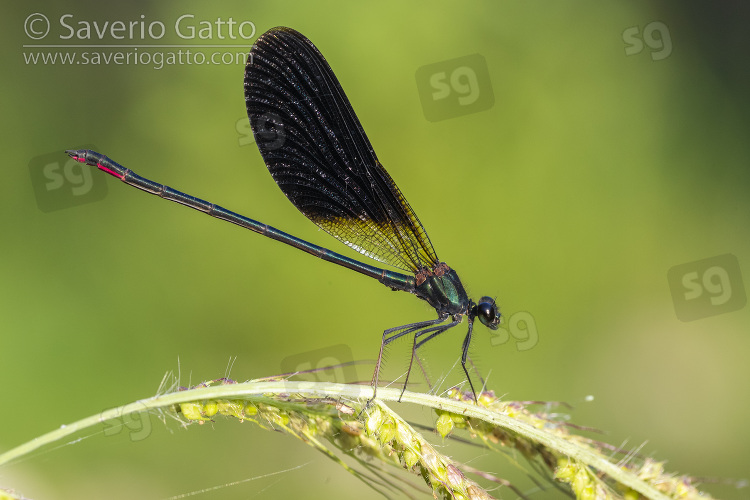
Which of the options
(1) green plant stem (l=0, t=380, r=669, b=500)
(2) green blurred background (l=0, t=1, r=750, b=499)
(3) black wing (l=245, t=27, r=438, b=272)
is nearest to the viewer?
(1) green plant stem (l=0, t=380, r=669, b=500)

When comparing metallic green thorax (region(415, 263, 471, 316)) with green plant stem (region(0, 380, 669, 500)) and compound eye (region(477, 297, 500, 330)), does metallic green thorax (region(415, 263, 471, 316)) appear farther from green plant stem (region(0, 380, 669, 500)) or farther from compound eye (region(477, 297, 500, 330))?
green plant stem (region(0, 380, 669, 500))

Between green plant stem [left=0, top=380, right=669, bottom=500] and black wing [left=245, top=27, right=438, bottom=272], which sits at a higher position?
black wing [left=245, top=27, right=438, bottom=272]

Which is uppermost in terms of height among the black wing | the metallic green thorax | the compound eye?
the black wing

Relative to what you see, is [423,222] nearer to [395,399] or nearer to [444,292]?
[444,292]

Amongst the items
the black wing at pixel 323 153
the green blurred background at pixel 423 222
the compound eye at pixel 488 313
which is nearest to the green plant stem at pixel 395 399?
the compound eye at pixel 488 313

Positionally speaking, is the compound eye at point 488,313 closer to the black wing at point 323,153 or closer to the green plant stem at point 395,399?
the black wing at point 323,153

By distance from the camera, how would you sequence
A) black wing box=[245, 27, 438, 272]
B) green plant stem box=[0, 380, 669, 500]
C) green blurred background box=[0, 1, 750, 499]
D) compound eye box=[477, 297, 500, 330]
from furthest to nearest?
green blurred background box=[0, 1, 750, 499]
black wing box=[245, 27, 438, 272]
compound eye box=[477, 297, 500, 330]
green plant stem box=[0, 380, 669, 500]

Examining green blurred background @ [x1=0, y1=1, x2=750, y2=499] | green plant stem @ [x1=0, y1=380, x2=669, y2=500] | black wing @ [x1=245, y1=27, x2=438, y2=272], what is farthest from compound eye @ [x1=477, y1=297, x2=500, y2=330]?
green blurred background @ [x1=0, y1=1, x2=750, y2=499]
